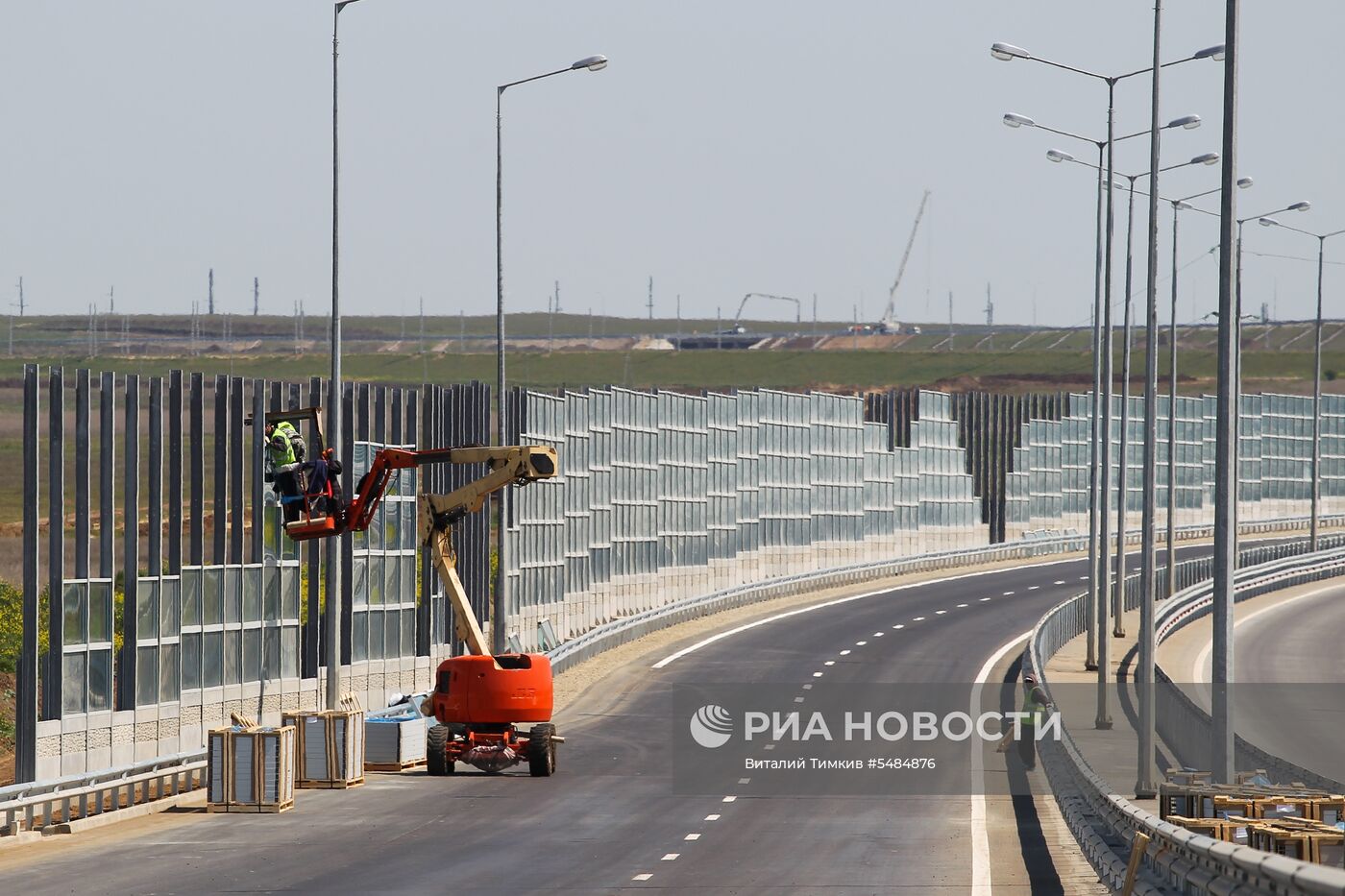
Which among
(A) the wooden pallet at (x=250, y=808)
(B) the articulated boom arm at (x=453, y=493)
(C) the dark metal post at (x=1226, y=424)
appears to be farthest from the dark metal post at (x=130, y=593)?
(C) the dark metal post at (x=1226, y=424)

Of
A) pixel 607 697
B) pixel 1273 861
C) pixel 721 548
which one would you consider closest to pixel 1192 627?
pixel 721 548

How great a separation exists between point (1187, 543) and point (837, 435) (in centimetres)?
2852

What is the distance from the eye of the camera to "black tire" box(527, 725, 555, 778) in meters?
36.4

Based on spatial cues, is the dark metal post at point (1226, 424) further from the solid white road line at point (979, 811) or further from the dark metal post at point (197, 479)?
the dark metal post at point (197, 479)

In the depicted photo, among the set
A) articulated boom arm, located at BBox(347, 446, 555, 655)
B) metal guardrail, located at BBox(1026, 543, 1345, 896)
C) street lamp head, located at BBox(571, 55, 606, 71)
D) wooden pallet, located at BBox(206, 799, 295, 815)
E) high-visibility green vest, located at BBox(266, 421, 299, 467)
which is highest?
street lamp head, located at BBox(571, 55, 606, 71)

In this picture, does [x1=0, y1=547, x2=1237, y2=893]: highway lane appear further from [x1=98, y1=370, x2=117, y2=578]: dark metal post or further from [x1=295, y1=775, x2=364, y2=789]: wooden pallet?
[x1=98, y1=370, x2=117, y2=578]: dark metal post

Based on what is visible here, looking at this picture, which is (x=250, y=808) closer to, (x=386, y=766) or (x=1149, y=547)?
(x=386, y=766)

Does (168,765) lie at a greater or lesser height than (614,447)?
Result: lesser

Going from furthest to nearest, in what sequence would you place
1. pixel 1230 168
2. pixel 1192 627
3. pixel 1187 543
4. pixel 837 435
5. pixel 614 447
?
pixel 1187 543
pixel 837 435
pixel 1192 627
pixel 614 447
pixel 1230 168

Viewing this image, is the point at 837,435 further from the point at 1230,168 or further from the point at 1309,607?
the point at 1230,168

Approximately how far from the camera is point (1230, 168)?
24.1 m

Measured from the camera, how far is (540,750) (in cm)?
3647

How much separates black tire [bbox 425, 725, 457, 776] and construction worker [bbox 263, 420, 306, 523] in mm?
6358

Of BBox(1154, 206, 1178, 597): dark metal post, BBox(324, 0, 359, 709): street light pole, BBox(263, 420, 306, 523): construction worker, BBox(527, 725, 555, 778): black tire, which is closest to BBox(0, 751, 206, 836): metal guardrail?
BBox(324, 0, 359, 709): street light pole
